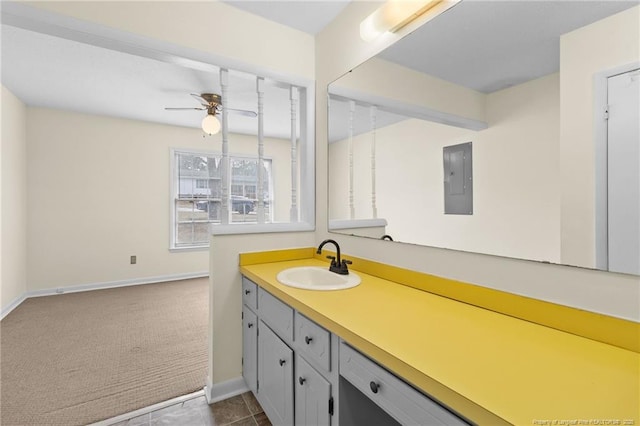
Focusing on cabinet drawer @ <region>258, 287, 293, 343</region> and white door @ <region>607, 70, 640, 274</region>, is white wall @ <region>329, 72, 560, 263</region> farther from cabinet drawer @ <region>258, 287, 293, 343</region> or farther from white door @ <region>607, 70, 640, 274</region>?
cabinet drawer @ <region>258, 287, 293, 343</region>

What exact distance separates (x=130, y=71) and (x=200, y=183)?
2.40m

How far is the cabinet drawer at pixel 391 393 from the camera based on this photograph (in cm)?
68

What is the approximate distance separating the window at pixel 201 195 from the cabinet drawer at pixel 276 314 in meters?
3.35

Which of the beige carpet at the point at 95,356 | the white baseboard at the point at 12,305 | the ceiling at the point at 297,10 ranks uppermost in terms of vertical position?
the ceiling at the point at 297,10

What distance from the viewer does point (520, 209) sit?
1.07 metres

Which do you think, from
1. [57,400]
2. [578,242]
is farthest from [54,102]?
[578,242]

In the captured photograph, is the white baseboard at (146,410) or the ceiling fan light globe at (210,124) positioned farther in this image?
the ceiling fan light globe at (210,124)

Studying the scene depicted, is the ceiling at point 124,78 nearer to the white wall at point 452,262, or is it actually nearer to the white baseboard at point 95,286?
the white wall at point 452,262

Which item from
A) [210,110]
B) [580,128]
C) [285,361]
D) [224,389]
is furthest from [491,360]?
[210,110]

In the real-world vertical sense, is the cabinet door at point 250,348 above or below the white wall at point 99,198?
below

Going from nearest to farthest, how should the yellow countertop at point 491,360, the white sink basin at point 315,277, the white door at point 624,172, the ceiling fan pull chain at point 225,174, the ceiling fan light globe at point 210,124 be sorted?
1. the yellow countertop at point 491,360
2. the white door at point 624,172
3. the white sink basin at point 315,277
4. the ceiling fan pull chain at point 225,174
5. the ceiling fan light globe at point 210,124

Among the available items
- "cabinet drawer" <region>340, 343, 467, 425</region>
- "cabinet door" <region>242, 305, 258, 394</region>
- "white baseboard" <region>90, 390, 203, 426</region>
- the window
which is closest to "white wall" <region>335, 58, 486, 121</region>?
"cabinet drawer" <region>340, 343, 467, 425</region>

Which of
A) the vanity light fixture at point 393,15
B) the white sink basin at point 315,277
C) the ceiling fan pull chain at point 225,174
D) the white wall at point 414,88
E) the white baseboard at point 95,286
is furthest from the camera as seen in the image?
the white baseboard at point 95,286

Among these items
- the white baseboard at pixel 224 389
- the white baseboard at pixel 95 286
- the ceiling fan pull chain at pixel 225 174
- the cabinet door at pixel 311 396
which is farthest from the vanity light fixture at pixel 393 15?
the white baseboard at pixel 95 286
